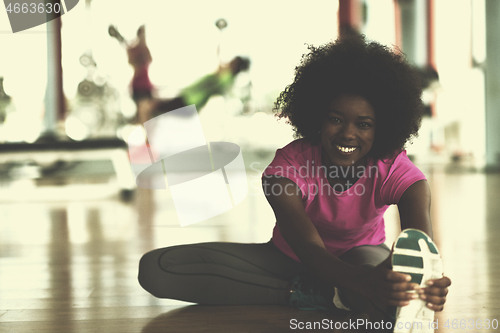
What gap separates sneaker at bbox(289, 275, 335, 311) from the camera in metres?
1.22

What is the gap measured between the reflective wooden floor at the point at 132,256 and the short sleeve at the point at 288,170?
1.08ft

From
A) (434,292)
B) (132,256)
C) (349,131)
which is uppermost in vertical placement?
(349,131)

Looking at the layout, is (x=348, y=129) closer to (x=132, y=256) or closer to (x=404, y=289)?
(x=404, y=289)

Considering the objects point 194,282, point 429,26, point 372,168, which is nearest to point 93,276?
point 194,282

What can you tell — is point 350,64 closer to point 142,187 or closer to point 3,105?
point 142,187

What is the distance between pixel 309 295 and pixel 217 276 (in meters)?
0.24

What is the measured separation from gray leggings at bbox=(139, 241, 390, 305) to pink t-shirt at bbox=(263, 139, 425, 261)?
0.12 meters

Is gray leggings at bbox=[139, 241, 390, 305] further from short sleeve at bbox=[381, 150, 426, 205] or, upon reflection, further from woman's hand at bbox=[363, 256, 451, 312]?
woman's hand at bbox=[363, 256, 451, 312]

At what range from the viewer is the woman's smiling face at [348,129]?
111cm

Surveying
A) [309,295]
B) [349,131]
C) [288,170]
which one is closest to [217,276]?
[309,295]

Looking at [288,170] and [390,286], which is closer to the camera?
[390,286]

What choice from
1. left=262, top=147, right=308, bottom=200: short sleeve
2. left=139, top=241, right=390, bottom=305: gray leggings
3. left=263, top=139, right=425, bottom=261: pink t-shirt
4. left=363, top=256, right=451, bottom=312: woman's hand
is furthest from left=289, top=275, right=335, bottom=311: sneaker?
left=363, top=256, right=451, bottom=312: woman's hand

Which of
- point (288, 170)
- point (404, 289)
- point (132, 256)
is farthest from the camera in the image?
point (132, 256)

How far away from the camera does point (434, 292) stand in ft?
2.88
